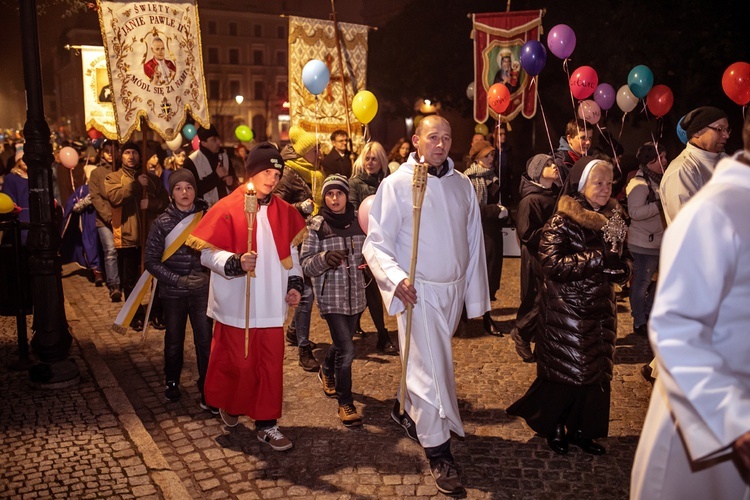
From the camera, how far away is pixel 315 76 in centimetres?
948

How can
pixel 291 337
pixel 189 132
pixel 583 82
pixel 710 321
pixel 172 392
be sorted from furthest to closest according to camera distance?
1. pixel 189 132
2. pixel 583 82
3. pixel 291 337
4. pixel 172 392
5. pixel 710 321

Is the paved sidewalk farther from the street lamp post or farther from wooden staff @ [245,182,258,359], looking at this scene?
wooden staff @ [245,182,258,359]

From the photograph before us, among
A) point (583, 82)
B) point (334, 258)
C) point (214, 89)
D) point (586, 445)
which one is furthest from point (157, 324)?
point (214, 89)

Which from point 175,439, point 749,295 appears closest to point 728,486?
point 749,295

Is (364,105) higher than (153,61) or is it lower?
lower

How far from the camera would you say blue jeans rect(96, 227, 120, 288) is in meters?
9.95

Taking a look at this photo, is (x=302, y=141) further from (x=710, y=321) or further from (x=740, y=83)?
(x=710, y=321)

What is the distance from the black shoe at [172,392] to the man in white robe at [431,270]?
2265mm

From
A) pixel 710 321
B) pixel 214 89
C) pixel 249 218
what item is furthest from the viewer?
pixel 214 89

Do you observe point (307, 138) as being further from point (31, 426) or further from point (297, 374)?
point (31, 426)

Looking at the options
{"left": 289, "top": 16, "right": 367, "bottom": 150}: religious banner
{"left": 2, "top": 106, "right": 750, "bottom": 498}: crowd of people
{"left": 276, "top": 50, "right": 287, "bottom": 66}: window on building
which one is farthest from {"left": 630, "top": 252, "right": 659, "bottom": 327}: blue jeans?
{"left": 276, "top": 50, "right": 287, "bottom": 66}: window on building

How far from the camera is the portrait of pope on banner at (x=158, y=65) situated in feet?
26.0

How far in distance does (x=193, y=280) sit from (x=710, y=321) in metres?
4.47

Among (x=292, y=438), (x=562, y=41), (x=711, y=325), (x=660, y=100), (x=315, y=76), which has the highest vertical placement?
(x=562, y=41)
